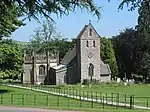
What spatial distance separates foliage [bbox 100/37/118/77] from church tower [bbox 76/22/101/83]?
12.9 meters

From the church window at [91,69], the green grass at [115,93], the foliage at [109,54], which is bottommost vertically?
the green grass at [115,93]

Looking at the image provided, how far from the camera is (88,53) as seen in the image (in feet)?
338

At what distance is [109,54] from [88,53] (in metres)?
16.4

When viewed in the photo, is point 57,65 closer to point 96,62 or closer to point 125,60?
point 96,62

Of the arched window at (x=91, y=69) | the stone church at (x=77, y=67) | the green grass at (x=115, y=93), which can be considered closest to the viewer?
the green grass at (x=115, y=93)

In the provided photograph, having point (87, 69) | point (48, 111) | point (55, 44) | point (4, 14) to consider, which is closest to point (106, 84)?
point (87, 69)

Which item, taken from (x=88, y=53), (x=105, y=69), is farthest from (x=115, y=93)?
(x=105, y=69)

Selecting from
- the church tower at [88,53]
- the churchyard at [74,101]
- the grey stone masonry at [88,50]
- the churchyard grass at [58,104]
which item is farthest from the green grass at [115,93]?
the grey stone masonry at [88,50]

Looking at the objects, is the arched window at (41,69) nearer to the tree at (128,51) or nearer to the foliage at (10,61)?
the tree at (128,51)

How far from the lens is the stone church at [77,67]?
102 meters

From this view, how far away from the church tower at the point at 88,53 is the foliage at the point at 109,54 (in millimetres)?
12921

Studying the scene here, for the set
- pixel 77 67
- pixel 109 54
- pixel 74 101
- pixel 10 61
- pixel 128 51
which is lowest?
pixel 74 101

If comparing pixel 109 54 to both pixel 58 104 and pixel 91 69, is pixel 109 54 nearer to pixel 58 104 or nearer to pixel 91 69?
pixel 91 69

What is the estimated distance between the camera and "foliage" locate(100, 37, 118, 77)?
115312mm
